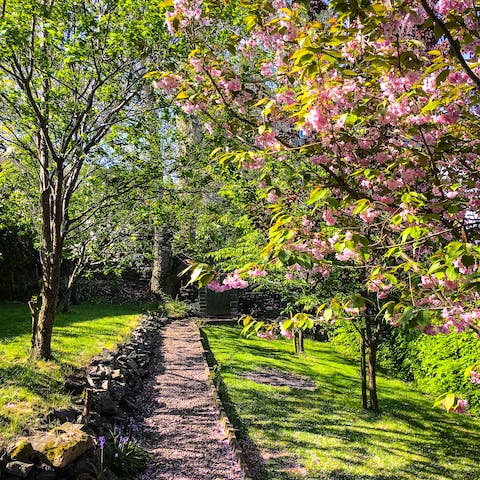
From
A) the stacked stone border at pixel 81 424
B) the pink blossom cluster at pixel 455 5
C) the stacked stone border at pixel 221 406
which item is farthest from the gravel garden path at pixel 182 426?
the pink blossom cluster at pixel 455 5

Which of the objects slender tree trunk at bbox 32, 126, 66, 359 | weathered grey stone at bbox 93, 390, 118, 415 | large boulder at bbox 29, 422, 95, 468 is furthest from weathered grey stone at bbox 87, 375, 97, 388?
large boulder at bbox 29, 422, 95, 468

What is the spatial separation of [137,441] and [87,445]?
5.33 feet

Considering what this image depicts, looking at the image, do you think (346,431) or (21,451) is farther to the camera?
(346,431)

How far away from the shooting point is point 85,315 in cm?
1562

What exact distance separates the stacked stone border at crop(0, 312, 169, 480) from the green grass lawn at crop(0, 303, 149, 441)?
26 centimetres

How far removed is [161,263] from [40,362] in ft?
47.5

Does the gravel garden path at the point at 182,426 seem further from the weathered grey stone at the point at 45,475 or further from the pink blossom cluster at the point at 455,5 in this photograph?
the pink blossom cluster at the point at 455,5

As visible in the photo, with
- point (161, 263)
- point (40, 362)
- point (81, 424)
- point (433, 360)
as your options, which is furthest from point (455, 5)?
point (161, 263)

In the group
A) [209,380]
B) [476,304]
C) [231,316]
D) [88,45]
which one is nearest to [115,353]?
[209,380]

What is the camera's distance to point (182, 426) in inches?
279

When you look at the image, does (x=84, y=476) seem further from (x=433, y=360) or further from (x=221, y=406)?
(x=433, y=360)

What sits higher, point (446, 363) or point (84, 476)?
point (446, 363)

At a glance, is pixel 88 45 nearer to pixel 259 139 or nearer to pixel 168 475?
pixel 259 139

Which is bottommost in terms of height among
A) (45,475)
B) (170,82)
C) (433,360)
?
(45,475)
